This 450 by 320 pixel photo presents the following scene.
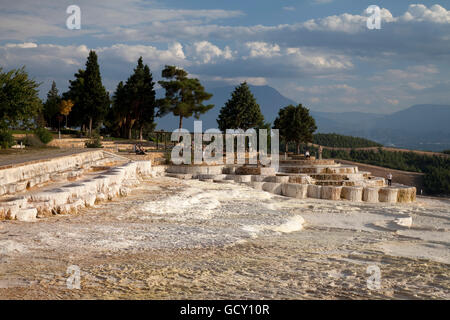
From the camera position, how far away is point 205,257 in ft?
21.9

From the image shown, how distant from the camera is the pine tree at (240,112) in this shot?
1486 inches

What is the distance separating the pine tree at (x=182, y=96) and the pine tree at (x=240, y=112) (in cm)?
203

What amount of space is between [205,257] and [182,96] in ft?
105

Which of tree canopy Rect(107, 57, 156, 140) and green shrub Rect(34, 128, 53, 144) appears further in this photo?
tree canopy Rect(107, 57, 156, 140)

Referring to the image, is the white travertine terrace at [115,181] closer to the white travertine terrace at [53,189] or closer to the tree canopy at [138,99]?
the white travertine terrace at [53,189]

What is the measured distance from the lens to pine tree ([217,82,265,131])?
1486 inches

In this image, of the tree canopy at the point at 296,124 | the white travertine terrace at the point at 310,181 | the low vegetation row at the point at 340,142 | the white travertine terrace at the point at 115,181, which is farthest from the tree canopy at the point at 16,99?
the low vegetation row at the point at 340,142

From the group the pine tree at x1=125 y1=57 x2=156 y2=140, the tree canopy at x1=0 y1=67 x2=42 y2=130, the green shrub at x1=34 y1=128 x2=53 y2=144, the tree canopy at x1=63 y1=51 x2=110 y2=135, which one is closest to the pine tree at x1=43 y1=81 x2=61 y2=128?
the tree canopy at x1=63 y1=51 x2=110 y2=135

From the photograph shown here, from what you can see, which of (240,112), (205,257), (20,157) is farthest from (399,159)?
(205,257)

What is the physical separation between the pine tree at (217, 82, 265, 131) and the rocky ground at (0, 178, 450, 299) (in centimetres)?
2699

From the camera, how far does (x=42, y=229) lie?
288 inches

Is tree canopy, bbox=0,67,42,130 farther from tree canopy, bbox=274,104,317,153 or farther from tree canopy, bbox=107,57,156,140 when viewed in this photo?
tree canopy, bbox=274,104,317,153

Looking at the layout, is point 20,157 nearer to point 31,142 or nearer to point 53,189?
point 53,189
